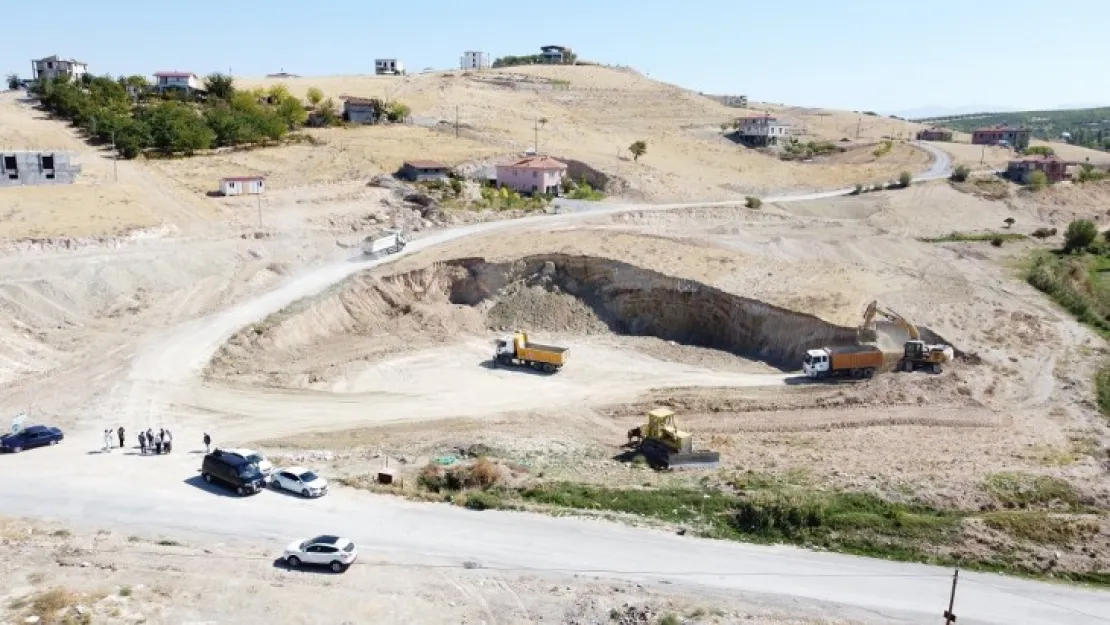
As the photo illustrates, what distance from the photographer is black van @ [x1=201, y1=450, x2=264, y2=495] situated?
2780 centimetres

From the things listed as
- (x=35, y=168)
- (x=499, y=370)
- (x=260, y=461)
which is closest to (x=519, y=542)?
(x=260, y=461)

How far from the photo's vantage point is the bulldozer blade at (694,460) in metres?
33.0

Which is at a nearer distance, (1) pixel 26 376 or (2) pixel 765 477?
(2) pixel 765 477

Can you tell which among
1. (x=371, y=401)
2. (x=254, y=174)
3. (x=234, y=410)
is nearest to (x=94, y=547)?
(x=234, y=410)

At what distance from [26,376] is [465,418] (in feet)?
68.2

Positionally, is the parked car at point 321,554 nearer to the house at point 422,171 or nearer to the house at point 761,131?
the house at point 422,171

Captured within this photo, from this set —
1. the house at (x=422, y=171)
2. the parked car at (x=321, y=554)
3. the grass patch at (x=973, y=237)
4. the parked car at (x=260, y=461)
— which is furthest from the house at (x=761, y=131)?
the parked car at (x=321, y=554)

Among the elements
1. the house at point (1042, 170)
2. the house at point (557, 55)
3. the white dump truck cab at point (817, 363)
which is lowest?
the white dump truck cab at point (817, 363)

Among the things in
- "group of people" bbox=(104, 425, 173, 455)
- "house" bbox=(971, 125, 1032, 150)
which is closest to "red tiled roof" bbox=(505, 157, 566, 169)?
"group of people" bbox=(104, 425, 173, 455)

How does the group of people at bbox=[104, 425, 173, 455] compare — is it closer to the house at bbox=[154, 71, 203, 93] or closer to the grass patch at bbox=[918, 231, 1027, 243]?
the grass patch at bbox=[918, 231, 1027, 243]

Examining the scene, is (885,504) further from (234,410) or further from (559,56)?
(559,56)

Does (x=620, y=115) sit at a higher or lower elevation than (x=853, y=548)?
higher

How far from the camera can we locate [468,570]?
2380 cm

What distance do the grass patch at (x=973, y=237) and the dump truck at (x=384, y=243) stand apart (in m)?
45.1
